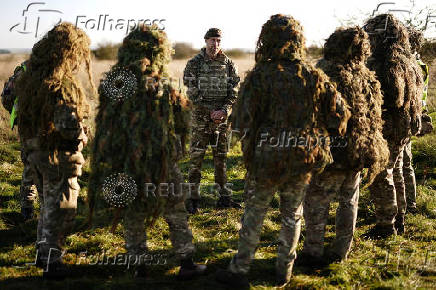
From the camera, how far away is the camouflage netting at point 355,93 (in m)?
4.24

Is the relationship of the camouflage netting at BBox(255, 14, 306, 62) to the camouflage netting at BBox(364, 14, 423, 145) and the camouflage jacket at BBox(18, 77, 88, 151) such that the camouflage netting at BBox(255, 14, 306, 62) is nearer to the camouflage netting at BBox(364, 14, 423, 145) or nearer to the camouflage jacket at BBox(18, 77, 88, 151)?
the camouflage netting at BBox(364, 14, 423, 145)

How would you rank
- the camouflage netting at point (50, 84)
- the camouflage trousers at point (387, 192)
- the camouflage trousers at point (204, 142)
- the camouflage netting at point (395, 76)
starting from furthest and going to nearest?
the camouflage trousers at point (204, 142) < the camouflage trousers at point (387, 192) < the camouflage netting at point (395, 76) < the camouflage netting at point (50, 84)

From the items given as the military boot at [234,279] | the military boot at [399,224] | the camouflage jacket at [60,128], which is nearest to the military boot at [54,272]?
the camouflage jacket at [60,128]

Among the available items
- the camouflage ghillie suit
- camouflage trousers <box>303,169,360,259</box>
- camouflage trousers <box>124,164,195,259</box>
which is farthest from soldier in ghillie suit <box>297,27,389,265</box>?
the camouflage ghillie suit

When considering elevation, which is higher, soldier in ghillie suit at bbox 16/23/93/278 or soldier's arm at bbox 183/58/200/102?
soldier's arm at bbox 183/58/200/102

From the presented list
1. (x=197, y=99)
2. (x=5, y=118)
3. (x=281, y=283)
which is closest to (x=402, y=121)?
(x=281, y=283)

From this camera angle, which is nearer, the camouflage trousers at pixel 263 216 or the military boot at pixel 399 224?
the camouflage trousers at pixel 263 216

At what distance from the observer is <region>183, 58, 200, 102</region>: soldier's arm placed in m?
6.69

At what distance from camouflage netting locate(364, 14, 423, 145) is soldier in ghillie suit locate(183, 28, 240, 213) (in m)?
2.42

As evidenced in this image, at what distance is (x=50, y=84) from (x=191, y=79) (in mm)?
2988

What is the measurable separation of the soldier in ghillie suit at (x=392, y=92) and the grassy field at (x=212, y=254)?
64cm
